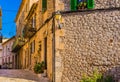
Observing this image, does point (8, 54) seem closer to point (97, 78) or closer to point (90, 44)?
point (90, 44)

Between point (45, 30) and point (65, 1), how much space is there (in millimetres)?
3137

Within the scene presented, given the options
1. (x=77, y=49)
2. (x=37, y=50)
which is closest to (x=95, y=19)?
(x=77, y=49)

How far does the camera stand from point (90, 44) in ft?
54.0

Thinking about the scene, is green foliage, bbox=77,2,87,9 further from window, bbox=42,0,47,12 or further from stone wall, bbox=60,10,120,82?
window, bbox=42,0,47,12

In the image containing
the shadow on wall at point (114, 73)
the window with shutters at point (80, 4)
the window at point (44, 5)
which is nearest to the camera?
the shadow on wall at point (114, 73)

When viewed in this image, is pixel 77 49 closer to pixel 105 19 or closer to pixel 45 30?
pixel 105 19

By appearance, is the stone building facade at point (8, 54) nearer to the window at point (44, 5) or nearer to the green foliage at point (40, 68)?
the green foliage at point (40, 68)

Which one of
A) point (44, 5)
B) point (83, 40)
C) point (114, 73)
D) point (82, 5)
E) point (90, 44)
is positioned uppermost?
point (44, 5)

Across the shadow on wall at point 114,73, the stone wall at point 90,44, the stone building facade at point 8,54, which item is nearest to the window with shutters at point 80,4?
the stone wall at point 90,44

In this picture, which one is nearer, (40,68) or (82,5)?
(82,5)

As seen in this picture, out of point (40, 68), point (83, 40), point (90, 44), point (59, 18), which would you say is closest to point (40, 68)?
point (40, 68)

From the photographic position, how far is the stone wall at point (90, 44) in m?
16.1

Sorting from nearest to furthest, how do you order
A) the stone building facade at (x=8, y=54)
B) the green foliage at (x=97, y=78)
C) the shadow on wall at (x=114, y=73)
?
the green foliage at (x=97, y=78), the shadow on wall at (x=114, y=73), the stone building facade at (x=8, y=54)

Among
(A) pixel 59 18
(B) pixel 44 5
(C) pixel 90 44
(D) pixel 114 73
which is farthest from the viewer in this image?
(B) pixel 44 5
